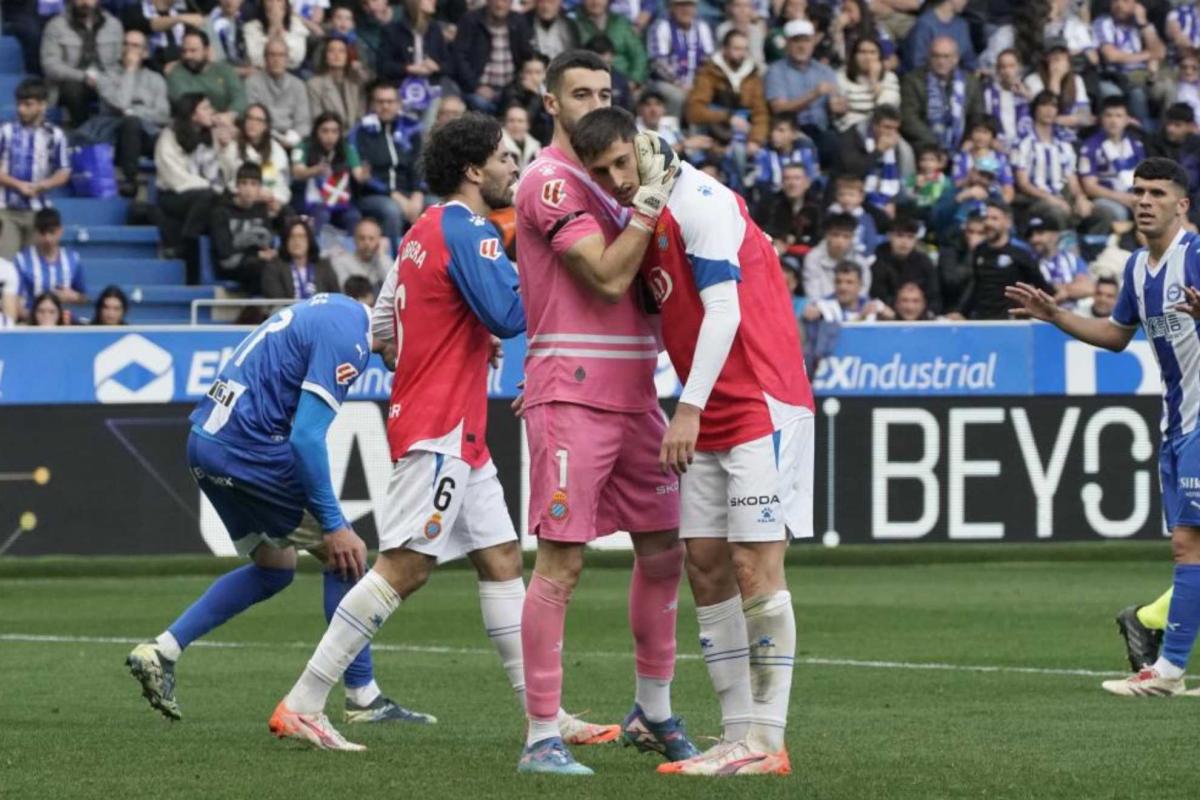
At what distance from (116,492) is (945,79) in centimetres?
1165

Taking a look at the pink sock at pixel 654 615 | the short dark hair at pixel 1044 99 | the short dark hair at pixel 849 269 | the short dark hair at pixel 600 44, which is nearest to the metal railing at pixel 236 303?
the short dark hair at pixel 849 269

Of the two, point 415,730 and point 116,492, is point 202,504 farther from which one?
point 415,730

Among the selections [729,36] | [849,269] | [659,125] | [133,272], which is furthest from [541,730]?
[729,36]

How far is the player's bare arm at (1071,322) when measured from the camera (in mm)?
10375

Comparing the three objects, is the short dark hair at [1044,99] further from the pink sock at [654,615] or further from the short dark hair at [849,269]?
the pink sock at [654,615]

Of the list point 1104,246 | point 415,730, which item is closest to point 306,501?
point 415,730

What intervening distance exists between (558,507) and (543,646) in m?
0.47

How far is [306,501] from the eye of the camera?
9570 millimetres

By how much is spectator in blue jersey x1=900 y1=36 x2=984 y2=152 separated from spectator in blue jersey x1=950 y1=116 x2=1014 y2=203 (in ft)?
1.91

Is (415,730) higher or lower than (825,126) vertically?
lower

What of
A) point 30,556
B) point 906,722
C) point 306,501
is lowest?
point 30,556

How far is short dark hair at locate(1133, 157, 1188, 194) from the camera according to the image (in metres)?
10.8

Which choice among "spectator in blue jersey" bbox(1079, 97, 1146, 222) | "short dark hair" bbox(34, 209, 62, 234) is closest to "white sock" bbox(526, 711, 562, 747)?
"short dark hair" bbox(34, 209, 62, 234)

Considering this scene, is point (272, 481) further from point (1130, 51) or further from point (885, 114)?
point (1130, 51)
